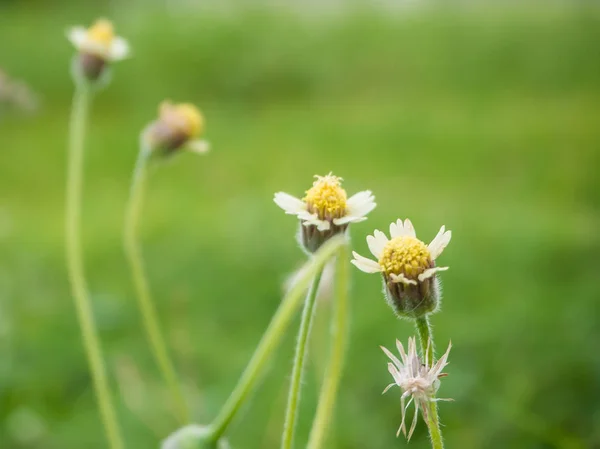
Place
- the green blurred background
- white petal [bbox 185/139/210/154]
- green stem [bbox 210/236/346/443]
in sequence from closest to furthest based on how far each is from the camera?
green stem [bbox 210/236/346/443] → white petal [bbox 185/139/210/154] → the green blurred background

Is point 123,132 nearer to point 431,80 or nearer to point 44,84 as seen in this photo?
point 44,84

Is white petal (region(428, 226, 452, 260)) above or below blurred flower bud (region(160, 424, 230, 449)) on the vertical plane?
above

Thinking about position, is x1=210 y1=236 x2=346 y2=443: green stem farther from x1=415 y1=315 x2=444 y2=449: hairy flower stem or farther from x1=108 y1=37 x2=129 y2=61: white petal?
x1=108 y1=37 x2=129 y2=61: white petal

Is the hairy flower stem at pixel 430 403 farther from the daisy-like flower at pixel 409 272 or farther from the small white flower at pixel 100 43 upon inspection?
the small white flower at pixel 100 43

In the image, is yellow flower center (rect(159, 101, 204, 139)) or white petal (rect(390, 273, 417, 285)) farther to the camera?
→ yellow flower center (rect(159, 101, 204, 139))

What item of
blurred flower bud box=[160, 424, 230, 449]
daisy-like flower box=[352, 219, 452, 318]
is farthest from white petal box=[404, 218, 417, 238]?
blurred flower bud box=[160, 424, 230, 449]

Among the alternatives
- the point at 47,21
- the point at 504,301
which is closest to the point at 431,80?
the point at 504,301

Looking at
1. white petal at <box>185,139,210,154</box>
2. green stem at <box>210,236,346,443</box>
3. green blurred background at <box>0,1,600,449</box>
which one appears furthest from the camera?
green blurred background at <box>0,1,600,449</box>
